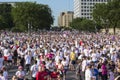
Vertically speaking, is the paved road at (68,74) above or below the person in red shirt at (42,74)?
below

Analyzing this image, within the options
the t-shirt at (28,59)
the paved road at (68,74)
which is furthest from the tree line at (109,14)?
the t-shirt at (28,59)

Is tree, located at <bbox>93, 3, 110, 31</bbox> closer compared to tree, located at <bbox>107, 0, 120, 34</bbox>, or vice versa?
tree, located at <bbox>107, 0, 120, 34</bbox>

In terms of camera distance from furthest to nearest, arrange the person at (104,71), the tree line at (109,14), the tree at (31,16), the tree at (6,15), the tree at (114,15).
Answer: the tree at (6,15), the tree at (31,16), the tree line at (109,14), the tree at (114,15), the person at (104,71)

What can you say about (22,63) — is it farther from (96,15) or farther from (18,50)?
(96,15)

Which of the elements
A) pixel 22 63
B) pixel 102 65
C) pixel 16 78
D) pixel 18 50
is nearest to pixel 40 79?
pixel 16 78

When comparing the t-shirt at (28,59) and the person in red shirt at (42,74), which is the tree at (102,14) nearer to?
the t-shirt at (28,59)

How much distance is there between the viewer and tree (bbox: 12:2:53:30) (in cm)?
11721

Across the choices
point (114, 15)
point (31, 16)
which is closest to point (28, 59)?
point (114, 15)

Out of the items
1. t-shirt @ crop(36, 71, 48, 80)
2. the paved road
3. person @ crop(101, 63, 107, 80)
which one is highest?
t-shirt @ crop(36, 71, 48, 80)

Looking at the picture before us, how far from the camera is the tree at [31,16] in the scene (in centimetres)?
11721

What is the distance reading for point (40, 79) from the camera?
12.7 m

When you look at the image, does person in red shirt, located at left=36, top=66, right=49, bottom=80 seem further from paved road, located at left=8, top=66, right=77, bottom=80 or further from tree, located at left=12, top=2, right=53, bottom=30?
tree, located at left=12, top=2, right=53, bottom=30

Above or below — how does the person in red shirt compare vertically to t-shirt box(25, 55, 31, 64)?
above

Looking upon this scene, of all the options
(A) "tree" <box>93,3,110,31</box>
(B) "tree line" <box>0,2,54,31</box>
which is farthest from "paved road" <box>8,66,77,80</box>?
(A) "tree" <box>93,3,110,31</box>
